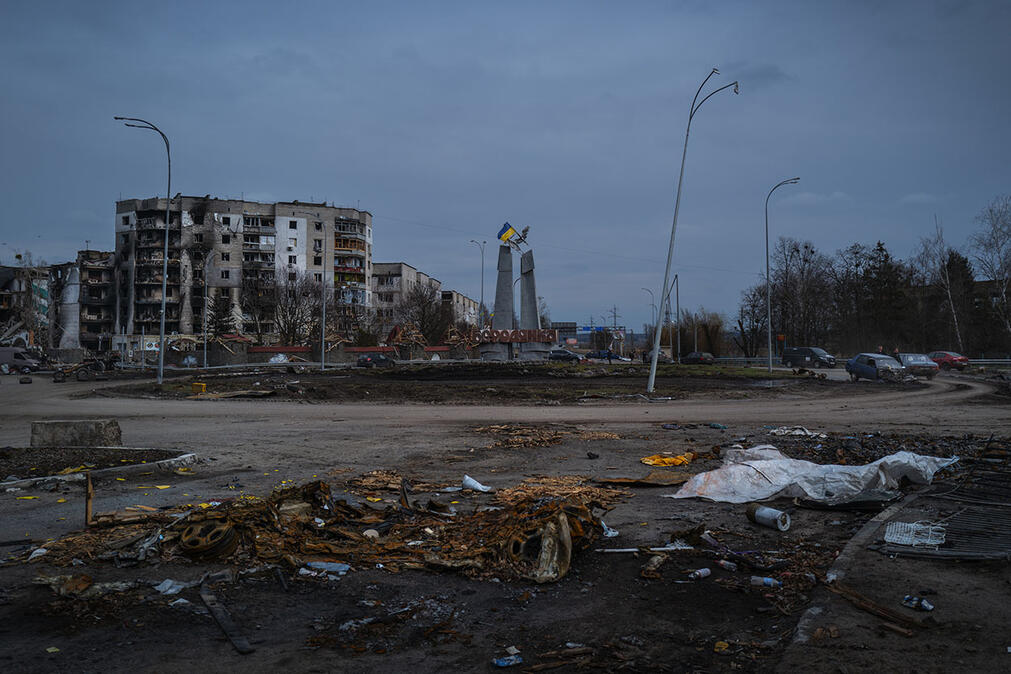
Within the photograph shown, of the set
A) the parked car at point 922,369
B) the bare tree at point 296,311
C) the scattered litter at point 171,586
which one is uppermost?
the bare tree at point 296,311

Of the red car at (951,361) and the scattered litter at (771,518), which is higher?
the red car at (951,361)

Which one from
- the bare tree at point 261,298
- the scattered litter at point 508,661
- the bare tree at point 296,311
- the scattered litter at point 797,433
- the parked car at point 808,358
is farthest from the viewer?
the bare tree at point 261,298

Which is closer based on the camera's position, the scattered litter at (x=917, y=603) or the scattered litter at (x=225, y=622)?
the scattered litter at (x=225, y=622)

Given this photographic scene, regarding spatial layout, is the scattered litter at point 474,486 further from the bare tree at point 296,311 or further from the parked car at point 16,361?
the bare tree at point 296,311

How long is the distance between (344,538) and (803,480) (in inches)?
216

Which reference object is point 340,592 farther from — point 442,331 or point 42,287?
point 42,287

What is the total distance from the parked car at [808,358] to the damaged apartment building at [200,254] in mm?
63073

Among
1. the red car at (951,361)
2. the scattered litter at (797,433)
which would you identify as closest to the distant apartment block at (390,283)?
the red car at (951,361)

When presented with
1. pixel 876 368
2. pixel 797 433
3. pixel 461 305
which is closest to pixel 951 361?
pixel 876 368

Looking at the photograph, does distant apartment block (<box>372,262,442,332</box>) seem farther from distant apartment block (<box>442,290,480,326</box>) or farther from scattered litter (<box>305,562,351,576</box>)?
scattered litter (<box>305,562,351,576</box>)

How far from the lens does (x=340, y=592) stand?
4.84 metres

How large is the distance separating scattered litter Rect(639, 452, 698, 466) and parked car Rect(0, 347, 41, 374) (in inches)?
2482

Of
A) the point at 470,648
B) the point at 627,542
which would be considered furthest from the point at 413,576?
the point at 627,542

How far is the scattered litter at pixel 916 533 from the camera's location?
545 centimetres
